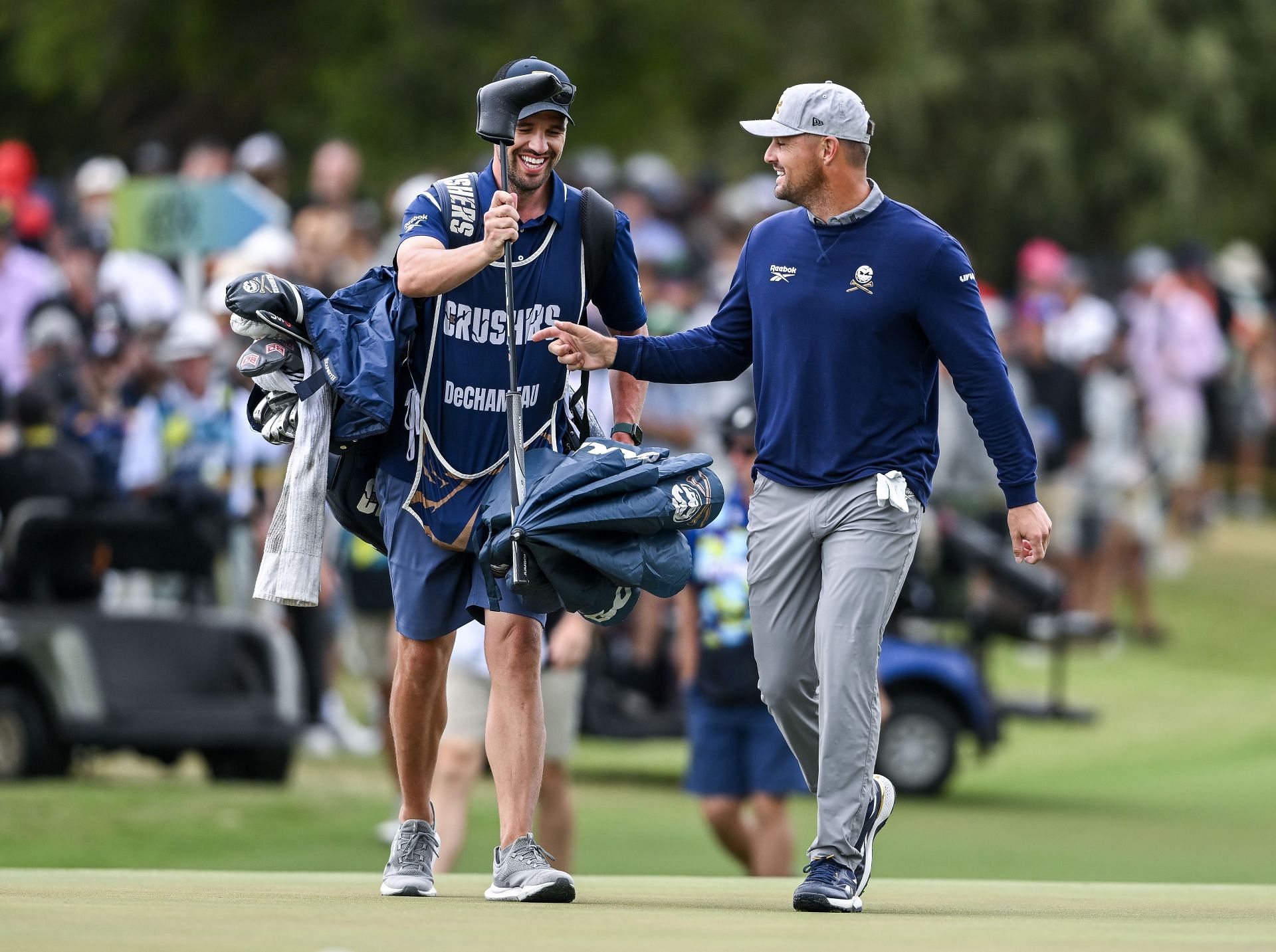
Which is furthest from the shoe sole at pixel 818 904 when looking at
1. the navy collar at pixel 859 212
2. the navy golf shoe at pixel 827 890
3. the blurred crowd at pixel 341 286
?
the blurred crowd at pixel 341 286

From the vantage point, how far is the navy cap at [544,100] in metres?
7.30

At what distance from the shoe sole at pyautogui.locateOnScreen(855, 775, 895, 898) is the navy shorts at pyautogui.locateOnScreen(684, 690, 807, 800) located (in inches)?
100

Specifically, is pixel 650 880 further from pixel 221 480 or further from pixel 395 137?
pixel 395 137

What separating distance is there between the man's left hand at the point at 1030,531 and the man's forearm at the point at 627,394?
1.25m

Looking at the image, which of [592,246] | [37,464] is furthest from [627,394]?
[37,464]

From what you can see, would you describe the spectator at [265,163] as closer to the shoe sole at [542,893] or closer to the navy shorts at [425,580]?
the navy shorts at [425,580]

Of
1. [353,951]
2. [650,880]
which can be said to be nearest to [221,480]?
[650,880]

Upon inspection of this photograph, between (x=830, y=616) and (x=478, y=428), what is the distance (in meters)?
1.21

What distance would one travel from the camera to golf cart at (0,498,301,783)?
1300 centimetres

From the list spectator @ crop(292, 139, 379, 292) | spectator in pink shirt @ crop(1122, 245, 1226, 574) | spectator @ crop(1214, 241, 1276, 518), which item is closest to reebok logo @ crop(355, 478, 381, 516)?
spectator @ crop(292, 139, 379, 292)

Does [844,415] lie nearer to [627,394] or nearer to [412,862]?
[627,394]

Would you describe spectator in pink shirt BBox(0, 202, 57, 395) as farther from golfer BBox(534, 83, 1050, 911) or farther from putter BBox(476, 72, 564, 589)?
golfer BBox(534, 83, 1050, 911)

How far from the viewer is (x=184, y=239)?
53.1ft

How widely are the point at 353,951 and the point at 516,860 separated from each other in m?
1.58
